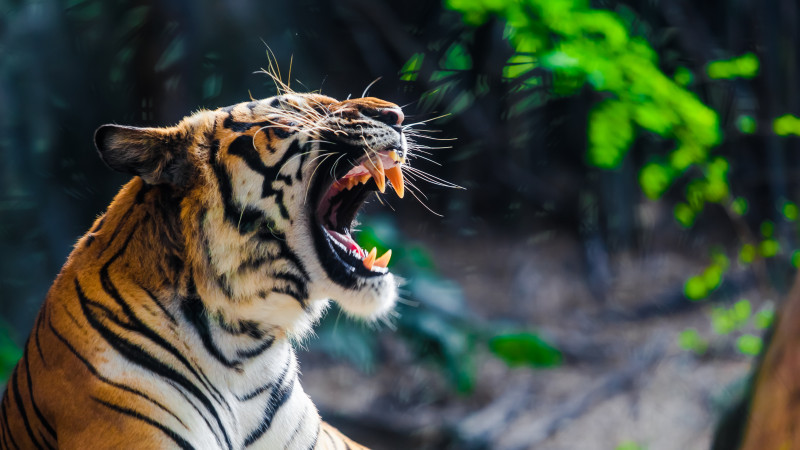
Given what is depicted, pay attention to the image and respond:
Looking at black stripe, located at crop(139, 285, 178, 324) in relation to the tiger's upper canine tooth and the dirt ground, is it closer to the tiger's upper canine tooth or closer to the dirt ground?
the tiger's upper canine tooth

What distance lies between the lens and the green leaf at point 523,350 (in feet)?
15.2

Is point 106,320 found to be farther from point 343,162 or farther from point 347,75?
point 347,75

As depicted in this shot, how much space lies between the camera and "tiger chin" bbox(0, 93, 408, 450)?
1425 millimetres

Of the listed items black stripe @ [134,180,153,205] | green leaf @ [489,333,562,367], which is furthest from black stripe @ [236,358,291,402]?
green leaf @ [489,333,562,367]

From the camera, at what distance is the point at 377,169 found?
1545mm

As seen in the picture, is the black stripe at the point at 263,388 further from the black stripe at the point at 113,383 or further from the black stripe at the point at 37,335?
the black stripe at the point at 37,335

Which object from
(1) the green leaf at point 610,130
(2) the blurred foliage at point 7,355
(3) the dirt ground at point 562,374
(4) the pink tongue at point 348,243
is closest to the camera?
(4) the pink tongue at point 348,243

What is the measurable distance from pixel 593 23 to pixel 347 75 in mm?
2390

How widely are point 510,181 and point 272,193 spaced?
464cm

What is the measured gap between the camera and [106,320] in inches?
57.4

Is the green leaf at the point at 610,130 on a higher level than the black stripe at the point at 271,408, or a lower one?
lower

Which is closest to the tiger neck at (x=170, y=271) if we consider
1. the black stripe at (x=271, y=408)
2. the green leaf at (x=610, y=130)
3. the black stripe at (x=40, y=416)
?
the black stripe at (x=271, y=408)

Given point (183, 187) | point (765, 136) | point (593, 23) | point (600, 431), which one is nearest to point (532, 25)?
point (593, 23)

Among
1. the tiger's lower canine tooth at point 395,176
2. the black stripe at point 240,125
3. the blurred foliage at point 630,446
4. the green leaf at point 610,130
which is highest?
the black stripe at point 240,125
